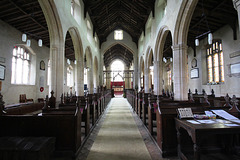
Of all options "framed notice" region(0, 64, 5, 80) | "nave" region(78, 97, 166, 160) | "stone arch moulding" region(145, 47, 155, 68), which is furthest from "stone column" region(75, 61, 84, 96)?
"nave" region(78, 97, 166, 160)

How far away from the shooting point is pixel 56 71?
558 cm

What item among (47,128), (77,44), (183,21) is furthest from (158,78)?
(47,128)

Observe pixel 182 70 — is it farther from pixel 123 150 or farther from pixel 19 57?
pixel 19 57

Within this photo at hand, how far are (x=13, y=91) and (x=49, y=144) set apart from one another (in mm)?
7063

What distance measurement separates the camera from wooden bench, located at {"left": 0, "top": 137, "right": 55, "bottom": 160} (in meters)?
1.69

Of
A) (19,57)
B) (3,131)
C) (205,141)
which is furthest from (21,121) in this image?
(19,57)

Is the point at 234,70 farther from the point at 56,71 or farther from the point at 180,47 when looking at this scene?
the point at 56,71

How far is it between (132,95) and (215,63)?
526cm

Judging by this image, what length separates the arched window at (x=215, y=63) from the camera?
7.98 m

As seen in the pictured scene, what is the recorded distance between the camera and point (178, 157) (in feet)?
7.74

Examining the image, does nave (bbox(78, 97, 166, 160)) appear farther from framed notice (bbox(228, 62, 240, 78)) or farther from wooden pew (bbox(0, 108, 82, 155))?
framed notice (bbox(228, 62, 240, 78))

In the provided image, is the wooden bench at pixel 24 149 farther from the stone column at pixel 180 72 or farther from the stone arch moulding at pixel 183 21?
the stone arch moulding at pixel 183 21

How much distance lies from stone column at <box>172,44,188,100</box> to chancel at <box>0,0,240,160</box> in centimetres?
4

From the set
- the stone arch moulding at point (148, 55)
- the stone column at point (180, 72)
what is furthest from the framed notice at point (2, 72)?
the stone arch moulding at point (148, 55)
